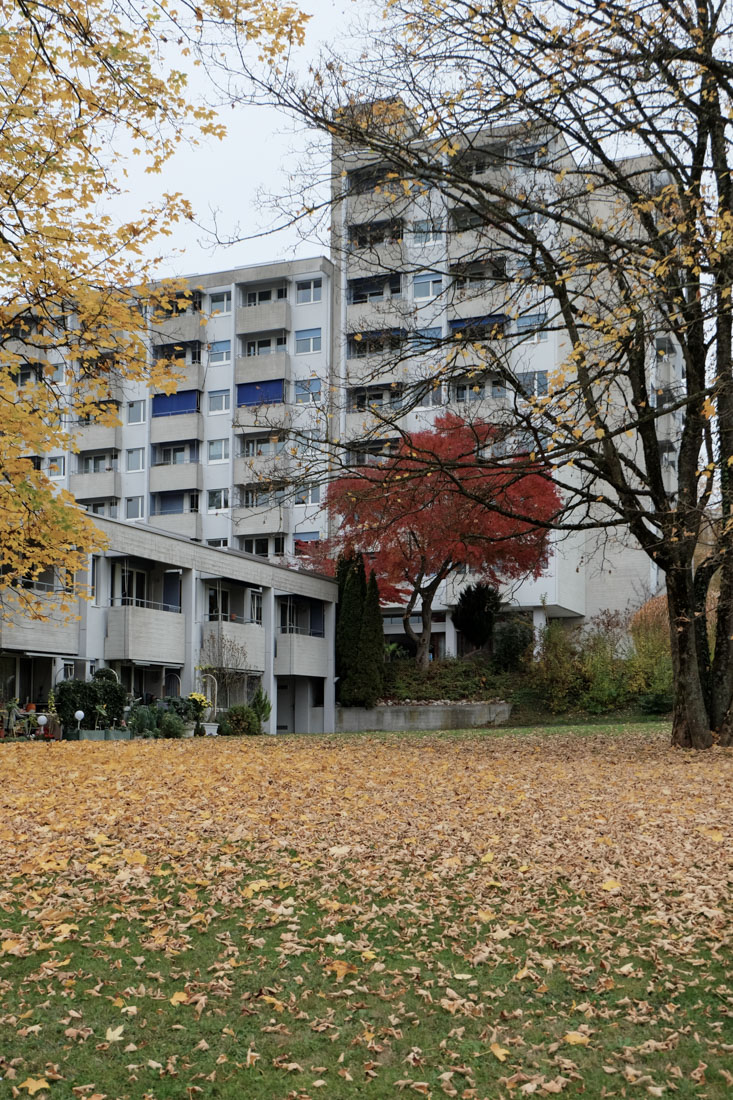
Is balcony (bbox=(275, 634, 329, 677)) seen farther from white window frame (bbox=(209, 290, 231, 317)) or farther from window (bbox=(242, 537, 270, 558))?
white window frame (bbox=(209, 290, 231, 317))

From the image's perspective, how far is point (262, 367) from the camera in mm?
45219

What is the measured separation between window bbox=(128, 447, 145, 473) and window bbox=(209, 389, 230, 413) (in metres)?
3.75

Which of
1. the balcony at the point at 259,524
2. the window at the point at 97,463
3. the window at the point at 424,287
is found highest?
the window at the point at 424,287

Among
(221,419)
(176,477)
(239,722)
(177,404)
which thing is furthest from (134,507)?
(239,722)

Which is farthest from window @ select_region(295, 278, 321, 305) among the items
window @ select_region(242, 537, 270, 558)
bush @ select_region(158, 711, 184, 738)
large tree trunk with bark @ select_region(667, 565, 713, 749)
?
large tree trunk with bark @ select_region(667, 565, 713, 749)

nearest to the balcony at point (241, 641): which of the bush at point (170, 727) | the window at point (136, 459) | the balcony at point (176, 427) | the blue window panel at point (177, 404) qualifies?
the bush at point (170, 727)

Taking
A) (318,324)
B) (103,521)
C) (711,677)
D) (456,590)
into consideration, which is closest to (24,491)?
(711,677)

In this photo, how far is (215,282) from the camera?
4662 cm

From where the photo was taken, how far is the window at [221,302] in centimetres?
4681

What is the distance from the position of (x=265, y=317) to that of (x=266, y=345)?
55.0 inches

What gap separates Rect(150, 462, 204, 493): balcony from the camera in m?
45.7

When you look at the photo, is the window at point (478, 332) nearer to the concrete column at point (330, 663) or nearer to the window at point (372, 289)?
the concrete column at point (330, 663)

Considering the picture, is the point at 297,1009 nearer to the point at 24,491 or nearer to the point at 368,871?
the point at 368,871

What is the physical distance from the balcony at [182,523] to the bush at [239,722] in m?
20.2
